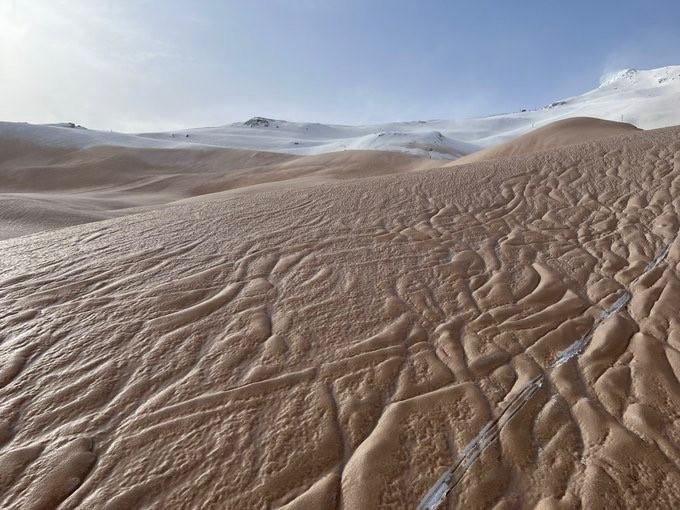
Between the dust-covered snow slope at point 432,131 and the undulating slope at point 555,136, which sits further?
the dust-covered snow slope at point 432,131

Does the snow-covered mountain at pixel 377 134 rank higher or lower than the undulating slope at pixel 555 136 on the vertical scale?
lower

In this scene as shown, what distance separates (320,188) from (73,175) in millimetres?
17303

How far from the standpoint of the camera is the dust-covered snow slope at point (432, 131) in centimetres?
2925

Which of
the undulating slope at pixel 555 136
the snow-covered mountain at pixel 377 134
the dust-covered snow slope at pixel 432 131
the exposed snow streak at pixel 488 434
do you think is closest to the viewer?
the exposed snow streak at pixel 488 434

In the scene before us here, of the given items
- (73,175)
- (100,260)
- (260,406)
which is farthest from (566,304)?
(73,175)

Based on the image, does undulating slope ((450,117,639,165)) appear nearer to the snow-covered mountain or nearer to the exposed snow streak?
the snow-covered mountain

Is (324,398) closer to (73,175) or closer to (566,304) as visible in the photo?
(566,304)

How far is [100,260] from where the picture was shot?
13.8 ft

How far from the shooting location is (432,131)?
34969 millimetres

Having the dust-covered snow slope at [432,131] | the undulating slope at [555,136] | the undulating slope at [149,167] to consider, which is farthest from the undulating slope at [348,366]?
the dust-covered snow slope at [432,131]

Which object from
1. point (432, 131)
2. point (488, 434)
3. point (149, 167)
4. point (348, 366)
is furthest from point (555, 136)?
point (432, 131)

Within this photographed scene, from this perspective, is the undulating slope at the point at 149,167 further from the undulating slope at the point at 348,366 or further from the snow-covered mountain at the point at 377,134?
the undulating slope at the point at 348,366

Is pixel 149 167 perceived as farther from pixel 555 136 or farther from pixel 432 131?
pixel 432 131

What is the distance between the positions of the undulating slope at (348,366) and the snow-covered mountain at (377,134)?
21.1 m
